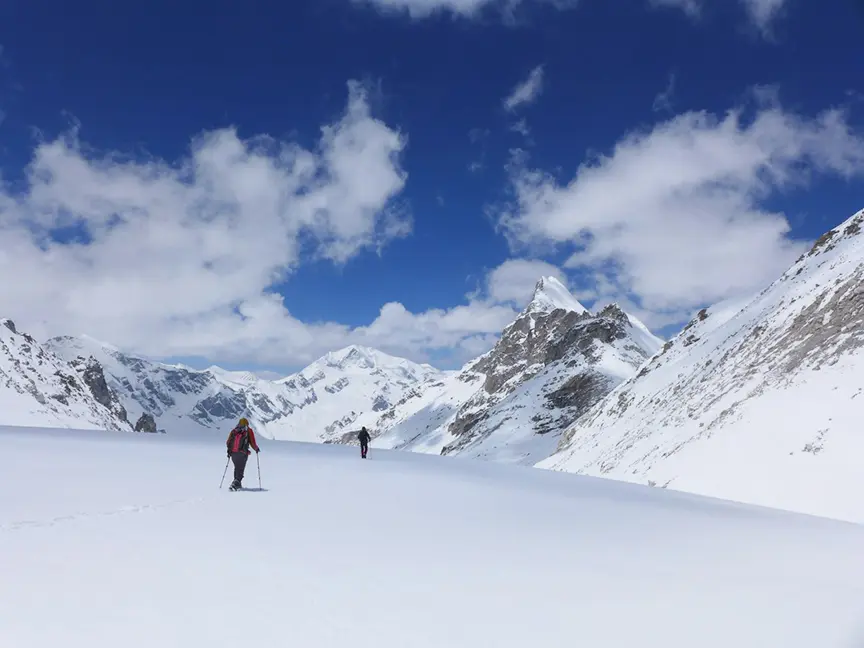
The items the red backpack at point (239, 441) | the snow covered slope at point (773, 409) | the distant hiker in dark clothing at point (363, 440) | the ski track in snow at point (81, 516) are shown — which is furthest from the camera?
the distant hiker in dark clothing at point (363, 440)

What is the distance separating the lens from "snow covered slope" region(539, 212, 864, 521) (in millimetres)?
20656

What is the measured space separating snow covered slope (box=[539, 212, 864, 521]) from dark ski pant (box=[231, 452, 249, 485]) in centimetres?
1816

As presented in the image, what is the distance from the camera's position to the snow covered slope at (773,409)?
20656mm

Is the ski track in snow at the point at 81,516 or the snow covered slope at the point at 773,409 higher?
the snow covered slope at the point at 773,409

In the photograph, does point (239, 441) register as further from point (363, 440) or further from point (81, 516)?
point (363, 440)

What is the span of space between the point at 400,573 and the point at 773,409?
25474 millimetres

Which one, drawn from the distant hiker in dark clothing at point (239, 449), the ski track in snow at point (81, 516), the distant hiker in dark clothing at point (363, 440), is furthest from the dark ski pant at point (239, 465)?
the distant hiker in dark clothing at point (363, 440)

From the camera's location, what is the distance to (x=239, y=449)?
15.6 m

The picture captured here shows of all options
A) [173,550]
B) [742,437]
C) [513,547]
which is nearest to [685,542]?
[513,547]

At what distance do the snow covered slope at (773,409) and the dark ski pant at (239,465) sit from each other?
18.2 metres

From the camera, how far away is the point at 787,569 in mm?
9008

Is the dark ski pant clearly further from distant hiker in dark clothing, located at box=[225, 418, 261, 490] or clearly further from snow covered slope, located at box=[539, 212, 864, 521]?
snow covered slope, located at box=[539, 212, 864, 521]

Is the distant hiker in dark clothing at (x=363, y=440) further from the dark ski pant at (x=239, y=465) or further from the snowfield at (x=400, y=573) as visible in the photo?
the snowfield at (x=400, y=573)

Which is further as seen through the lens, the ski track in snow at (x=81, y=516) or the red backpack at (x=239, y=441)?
the red backpack at (x=239, y=441)
